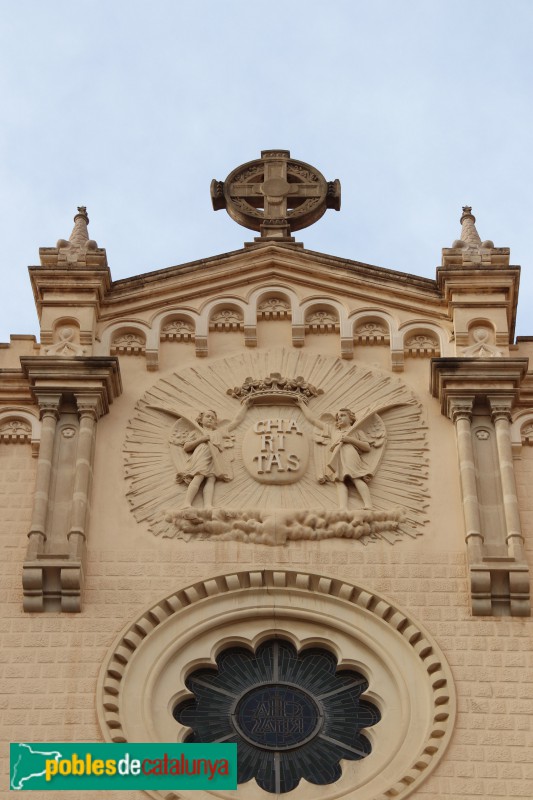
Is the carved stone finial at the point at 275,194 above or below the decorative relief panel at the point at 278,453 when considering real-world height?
above

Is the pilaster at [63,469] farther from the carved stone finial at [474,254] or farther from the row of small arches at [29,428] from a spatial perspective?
the carved stone finial at [474,254]

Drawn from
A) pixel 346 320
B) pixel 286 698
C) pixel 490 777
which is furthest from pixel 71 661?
pixel 346 320

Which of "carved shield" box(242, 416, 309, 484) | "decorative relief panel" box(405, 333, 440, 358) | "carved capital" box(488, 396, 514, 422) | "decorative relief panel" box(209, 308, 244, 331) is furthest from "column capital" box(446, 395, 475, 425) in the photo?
"decorative relief panel" box(209, 308, 244, 331)

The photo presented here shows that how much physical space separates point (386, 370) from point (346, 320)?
0.96m

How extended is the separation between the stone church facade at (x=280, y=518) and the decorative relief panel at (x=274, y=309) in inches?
1.2

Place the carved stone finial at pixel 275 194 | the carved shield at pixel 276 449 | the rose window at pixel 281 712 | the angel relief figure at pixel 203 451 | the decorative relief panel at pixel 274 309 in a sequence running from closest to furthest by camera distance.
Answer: the rose window at pixel 281 712 < the angel relief figure at pixel 203 451 < the carved shield at pixel 276 449 < the decorative relief panel at pixel 274 309 < the carved stone finial at pixel 275 194

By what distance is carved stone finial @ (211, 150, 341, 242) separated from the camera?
2838 cm

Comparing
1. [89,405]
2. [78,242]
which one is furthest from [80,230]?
[89,405]

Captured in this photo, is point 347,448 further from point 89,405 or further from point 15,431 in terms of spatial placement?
point 15,431

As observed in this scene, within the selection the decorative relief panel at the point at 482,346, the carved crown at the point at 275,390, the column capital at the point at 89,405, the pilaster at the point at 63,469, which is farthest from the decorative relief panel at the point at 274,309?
the column capital at the point at 89,405

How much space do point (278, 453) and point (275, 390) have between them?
3.54 feet

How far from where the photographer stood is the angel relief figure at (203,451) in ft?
79.7

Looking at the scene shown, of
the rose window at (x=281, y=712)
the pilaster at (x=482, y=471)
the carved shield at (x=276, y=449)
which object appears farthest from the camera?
the carved shield at (x=276, y=449)

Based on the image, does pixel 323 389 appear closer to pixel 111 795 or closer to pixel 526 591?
pixel 526 591
